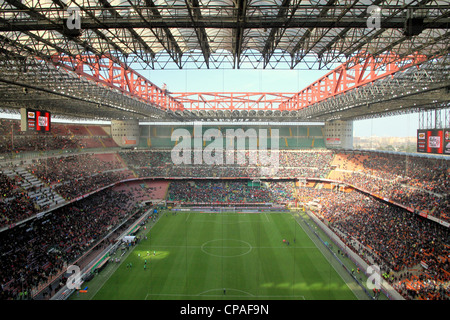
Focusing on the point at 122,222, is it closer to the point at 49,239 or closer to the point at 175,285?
the point at 49,239

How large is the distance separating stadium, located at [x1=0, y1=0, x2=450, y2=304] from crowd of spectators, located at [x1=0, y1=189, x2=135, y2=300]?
15 centimetres

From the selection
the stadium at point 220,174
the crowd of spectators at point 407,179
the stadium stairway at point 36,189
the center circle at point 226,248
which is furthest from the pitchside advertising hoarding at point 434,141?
the stadium stairway at point 36,189

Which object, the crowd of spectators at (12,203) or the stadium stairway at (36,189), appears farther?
the stadium stairway at (36,189)

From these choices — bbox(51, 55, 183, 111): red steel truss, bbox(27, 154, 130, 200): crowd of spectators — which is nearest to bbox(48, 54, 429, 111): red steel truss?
bbox(51, 55, 183, 111): red steel truss

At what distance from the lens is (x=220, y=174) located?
141ft

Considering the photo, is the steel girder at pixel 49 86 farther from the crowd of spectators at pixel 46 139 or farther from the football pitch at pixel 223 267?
the football pitch at pixel 223 267

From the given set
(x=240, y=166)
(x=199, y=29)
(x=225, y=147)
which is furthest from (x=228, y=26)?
(x=225, y=147)

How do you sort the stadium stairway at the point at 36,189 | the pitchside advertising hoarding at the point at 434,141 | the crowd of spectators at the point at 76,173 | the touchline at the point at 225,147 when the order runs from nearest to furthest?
the pitchside advertising hoarding at the point at 434,141, the stadium stairway at the point at 36,189, the crowd of spectators at the point at 76,173, the touchline at the point at 225,147

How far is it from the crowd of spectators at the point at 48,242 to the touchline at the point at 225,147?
19398 mm

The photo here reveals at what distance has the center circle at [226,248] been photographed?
73.8ft

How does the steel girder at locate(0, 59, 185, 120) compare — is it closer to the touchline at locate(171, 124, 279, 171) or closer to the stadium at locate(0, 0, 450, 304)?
the stadium at locate(0, 0, 450, 304)

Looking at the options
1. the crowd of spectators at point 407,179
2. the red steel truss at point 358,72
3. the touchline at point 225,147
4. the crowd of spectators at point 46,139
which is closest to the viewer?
the red steel truss at point 358,72

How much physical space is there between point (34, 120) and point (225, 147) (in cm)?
3204

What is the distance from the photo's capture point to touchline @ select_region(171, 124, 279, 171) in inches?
1810
